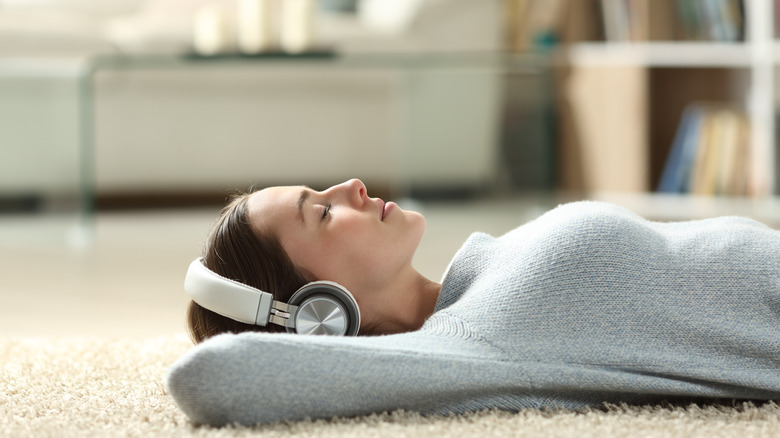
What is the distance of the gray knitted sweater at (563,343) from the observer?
864 millimetres

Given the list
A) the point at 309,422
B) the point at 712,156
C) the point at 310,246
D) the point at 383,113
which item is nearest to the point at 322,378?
the point at 309,422

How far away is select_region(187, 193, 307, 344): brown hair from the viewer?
1.00 meters

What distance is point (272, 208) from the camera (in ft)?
3.35

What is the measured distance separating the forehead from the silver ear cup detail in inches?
3.8

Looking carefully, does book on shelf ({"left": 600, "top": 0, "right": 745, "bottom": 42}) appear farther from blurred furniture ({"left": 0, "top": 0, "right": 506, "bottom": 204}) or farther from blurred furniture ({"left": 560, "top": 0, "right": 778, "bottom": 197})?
blurred furniture ({"left": 0, "top": 0, "right": 506, "bottom": 204})

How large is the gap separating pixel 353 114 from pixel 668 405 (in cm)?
265

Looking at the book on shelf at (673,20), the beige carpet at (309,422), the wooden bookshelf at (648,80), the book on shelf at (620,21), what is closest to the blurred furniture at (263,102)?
the book on shelf at (620,21)

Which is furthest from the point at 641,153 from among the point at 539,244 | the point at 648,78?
the point at 539,244

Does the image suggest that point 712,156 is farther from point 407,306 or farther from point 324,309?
point 324,309

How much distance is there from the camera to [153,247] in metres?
2.73

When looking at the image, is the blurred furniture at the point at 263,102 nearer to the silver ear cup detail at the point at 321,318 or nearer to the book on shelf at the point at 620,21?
the book on shelf at the point at 620,21

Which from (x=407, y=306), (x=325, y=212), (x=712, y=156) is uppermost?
(x=325, y=212)

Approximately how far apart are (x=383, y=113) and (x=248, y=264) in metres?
2.59

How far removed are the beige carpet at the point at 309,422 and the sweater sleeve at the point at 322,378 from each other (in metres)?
0.02
